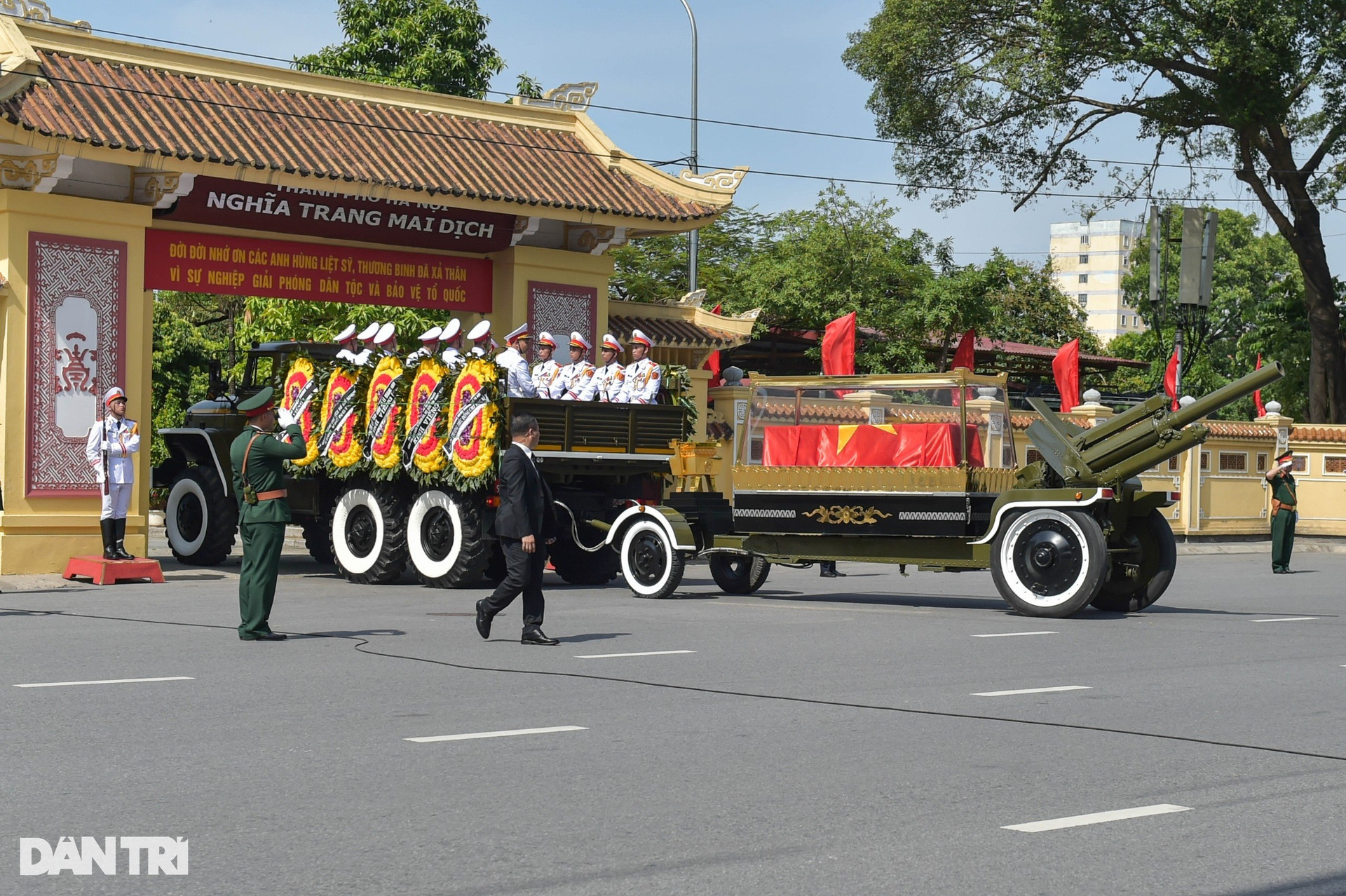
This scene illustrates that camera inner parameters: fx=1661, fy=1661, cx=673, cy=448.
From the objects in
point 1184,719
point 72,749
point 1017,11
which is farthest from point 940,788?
point 1017,11

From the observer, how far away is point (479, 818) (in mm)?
6320

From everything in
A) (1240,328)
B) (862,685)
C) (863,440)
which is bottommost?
(862,685)

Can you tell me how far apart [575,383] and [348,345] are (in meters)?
3.17

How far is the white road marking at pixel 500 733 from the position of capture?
8070 millimetres

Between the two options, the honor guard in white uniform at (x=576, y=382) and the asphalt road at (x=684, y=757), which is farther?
the honor guard in white uniform at (x=576, y=382)

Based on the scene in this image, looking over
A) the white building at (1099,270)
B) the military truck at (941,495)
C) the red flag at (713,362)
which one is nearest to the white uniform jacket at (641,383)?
the military truck at (941,495)

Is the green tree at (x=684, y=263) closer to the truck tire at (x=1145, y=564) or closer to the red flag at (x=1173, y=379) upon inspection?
the red flag at (x=1173, y=379)

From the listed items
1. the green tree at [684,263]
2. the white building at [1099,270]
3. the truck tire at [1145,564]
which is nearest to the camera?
the truck tire at [1145,564]

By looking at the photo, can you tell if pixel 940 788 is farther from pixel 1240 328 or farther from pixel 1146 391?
pixel 1240 328

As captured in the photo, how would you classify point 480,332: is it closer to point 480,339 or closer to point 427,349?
point 480,339

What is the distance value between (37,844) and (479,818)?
157 centimetres

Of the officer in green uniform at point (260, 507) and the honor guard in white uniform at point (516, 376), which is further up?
the honor guard in white uniform at point (516, 376)

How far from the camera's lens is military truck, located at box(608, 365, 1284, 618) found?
15.3 meters

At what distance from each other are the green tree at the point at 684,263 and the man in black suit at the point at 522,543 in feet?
108
